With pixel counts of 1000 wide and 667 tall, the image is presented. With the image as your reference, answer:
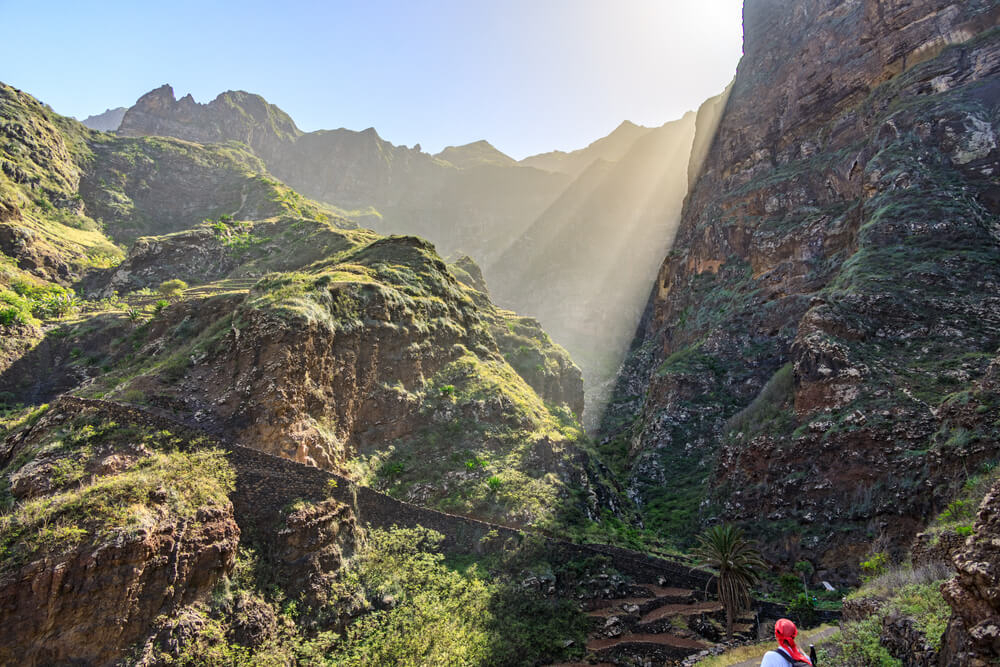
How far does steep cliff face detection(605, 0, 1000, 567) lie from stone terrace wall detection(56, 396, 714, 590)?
14790 mm

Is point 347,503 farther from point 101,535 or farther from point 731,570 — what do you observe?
point 731,570

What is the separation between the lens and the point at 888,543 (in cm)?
3347

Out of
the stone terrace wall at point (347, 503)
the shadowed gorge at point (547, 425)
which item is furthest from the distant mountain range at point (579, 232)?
the stone terrace wall at point (347, 503)

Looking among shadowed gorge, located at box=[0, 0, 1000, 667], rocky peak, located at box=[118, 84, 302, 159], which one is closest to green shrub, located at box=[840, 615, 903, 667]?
shadowed gorge, located at box=[0, 0, 1000, 667]

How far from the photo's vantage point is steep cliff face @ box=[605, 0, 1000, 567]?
1480 inches

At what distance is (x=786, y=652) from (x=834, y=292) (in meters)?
50.7

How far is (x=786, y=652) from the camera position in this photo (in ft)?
19.5

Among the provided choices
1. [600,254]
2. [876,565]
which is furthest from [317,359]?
[600,254]

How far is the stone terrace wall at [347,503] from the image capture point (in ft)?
78.9

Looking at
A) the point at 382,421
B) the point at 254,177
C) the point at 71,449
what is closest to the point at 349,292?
the point at 382,421

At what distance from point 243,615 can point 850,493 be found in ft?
134

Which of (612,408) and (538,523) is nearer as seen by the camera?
(538,523)

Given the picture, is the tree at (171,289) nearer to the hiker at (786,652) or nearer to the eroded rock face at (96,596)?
the eroded rock face at (96,596)

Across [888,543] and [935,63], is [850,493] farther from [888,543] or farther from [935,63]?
[935,63]
